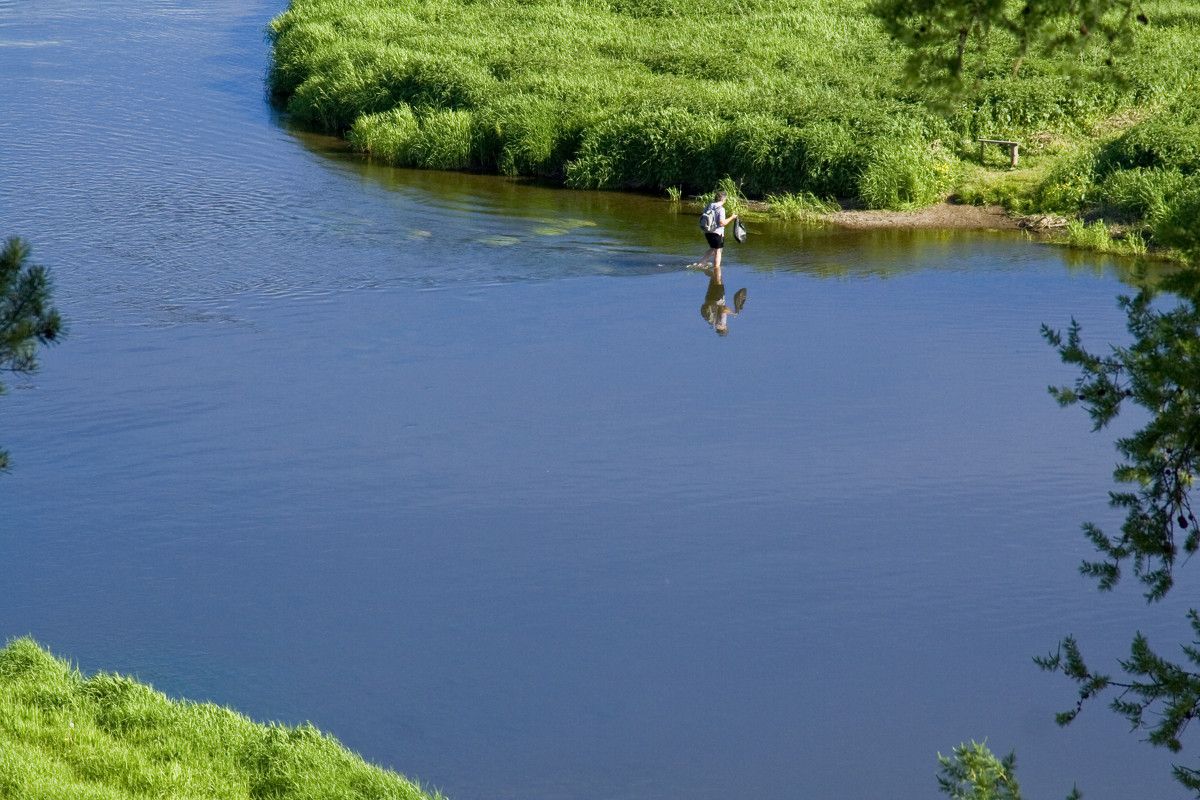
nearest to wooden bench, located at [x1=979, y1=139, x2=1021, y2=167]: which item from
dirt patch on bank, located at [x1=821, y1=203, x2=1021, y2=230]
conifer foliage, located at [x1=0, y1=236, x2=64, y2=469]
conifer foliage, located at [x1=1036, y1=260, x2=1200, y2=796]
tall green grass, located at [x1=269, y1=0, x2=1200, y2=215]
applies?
tall green grass, located at [x1=269, y1=0, x2=1200, y2=215]

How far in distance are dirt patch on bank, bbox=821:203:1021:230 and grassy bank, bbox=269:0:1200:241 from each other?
394 millimetres

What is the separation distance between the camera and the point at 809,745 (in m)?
Result: 10.2

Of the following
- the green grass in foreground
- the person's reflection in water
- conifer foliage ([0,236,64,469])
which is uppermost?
conifer foliage ([0,236,64,469])

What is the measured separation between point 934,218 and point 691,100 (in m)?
6.79

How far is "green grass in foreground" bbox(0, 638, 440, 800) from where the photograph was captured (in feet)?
28.7

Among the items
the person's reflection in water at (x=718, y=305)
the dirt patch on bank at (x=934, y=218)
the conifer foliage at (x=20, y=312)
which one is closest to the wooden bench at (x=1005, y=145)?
the dirt patch on bank at (x=934, y=218)

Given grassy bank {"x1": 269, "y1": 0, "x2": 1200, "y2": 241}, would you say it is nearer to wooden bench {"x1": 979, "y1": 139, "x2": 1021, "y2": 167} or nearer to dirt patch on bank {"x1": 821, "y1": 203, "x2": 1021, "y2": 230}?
wooden bench {"x1": 979, "y1": 139, "x2": 1021, "y2": 167}

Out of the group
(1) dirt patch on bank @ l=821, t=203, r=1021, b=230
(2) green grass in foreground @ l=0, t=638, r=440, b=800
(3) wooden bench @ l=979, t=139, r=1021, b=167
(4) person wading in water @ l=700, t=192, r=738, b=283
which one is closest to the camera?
(2) green grass in foreground @ l=0, t=638, r=440, b=800

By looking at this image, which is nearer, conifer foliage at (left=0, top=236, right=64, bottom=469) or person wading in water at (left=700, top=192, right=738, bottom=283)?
conifer foliage at (left=0, top=236, right=64, bottom=469)

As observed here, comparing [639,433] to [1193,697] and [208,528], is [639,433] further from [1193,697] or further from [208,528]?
[1193,697]

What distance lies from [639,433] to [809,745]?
6232mm

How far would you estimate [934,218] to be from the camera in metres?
26.6

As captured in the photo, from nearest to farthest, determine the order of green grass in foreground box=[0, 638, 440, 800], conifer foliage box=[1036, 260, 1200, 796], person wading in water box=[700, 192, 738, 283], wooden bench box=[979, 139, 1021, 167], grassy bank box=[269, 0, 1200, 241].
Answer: conifer foliage box=[1036, 260, 1200, 796], green grass in foreground box=[0, 638, 440, 800], person wading in water box=[700, 192, 738, 283], grassy bank box=[269, 0, 1200, 241], wooden bench box=[979, 139, 1021, 167]

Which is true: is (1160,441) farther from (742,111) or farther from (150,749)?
(742,111)
